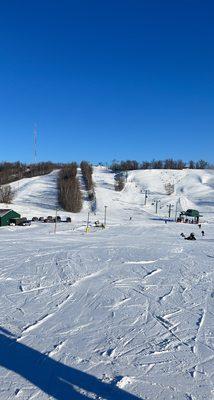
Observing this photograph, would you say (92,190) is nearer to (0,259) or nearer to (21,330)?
(0,259)

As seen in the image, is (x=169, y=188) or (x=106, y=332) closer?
(x=106, y=332)

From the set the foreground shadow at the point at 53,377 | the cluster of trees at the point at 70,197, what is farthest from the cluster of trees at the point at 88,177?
the foreground shadow at the point at 53,377

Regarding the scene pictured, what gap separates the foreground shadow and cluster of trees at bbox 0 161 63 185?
81.3 metres

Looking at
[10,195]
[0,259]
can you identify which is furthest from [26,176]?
[0,259]

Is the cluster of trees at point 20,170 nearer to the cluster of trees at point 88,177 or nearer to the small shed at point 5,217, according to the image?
the cluster of trees at point 88,177

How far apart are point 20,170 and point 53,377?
10053cm

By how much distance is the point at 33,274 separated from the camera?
1462 cm

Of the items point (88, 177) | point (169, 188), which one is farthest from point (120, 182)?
point (169, 188)

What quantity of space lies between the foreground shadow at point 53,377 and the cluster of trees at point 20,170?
81.3m

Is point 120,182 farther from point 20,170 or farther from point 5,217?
point 5,217

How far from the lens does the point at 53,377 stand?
6.35m

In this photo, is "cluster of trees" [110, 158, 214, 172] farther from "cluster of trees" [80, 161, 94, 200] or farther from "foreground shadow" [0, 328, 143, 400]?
"foreground shadow" [0, 328, 143, 400]

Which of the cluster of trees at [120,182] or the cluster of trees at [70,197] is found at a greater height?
the cluster of trees at [120,182]

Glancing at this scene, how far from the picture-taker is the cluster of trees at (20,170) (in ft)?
303
